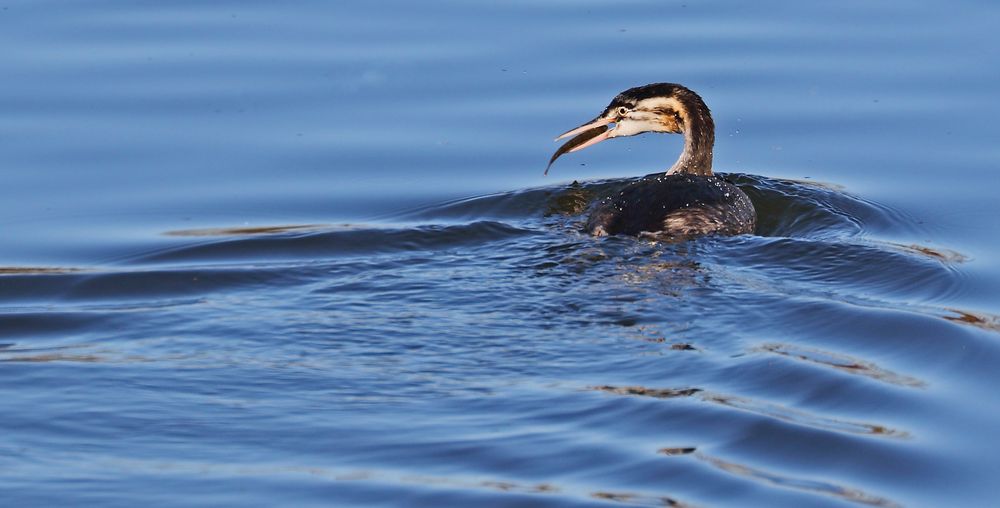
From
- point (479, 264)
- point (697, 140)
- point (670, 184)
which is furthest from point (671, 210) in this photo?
point (697, 140)

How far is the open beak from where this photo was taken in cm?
1180

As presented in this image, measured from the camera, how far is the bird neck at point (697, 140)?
12.0 metres

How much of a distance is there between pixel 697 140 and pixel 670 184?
4.20 feet

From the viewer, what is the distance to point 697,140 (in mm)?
11961

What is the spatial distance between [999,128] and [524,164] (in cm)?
345

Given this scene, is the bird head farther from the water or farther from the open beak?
the water

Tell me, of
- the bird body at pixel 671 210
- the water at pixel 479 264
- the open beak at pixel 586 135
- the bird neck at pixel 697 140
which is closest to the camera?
the water at pixel 479 264

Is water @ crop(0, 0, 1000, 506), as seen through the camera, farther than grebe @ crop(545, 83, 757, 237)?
No

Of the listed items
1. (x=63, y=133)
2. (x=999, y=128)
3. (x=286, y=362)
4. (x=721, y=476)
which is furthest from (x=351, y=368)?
(x=999, y=128)

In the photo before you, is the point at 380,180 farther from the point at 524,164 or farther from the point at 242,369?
the point at 242,369

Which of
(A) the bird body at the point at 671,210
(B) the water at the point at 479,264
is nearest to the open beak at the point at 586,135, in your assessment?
(B) the water at the point at 479,264

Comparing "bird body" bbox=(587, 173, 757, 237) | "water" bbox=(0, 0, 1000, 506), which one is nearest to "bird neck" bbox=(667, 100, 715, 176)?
"water" bbox=(0, 0, 1000, 506)

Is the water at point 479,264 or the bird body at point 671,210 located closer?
the water at point 479,264

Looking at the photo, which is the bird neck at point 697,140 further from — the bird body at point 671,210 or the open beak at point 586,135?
the bird body at point 671,210
